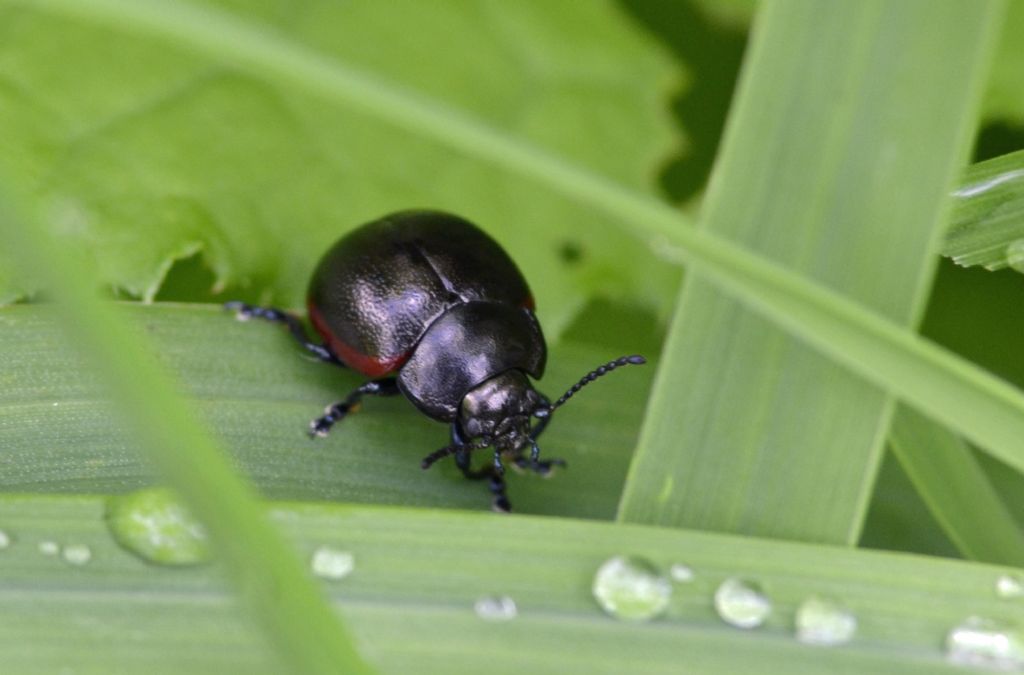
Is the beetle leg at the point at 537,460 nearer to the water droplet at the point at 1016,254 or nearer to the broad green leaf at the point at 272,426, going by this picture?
the broad green leaf at the point at 272,426

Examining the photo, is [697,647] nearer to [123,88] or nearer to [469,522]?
[469,522]

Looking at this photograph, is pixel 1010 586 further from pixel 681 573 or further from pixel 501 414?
pixel 501 414

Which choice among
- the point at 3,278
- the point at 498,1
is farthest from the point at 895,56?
the point at 3,278

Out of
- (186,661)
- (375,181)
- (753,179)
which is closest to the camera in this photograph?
(186,661)

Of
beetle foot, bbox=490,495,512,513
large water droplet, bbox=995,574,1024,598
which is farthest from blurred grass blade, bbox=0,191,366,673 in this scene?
large water droplet, bbox=995,574,1024,598

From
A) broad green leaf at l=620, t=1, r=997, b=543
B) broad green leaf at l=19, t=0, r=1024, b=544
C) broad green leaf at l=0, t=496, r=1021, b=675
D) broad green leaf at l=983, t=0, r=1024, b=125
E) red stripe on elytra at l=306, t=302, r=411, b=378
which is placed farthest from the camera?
broad green leaf at l=983, t=0, r=1024, b=125

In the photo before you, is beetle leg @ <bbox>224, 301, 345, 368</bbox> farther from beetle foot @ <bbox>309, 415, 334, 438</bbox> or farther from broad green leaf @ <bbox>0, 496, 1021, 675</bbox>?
broad green leaf @ <bbox>0, 496, 1021, 675</bbox>
